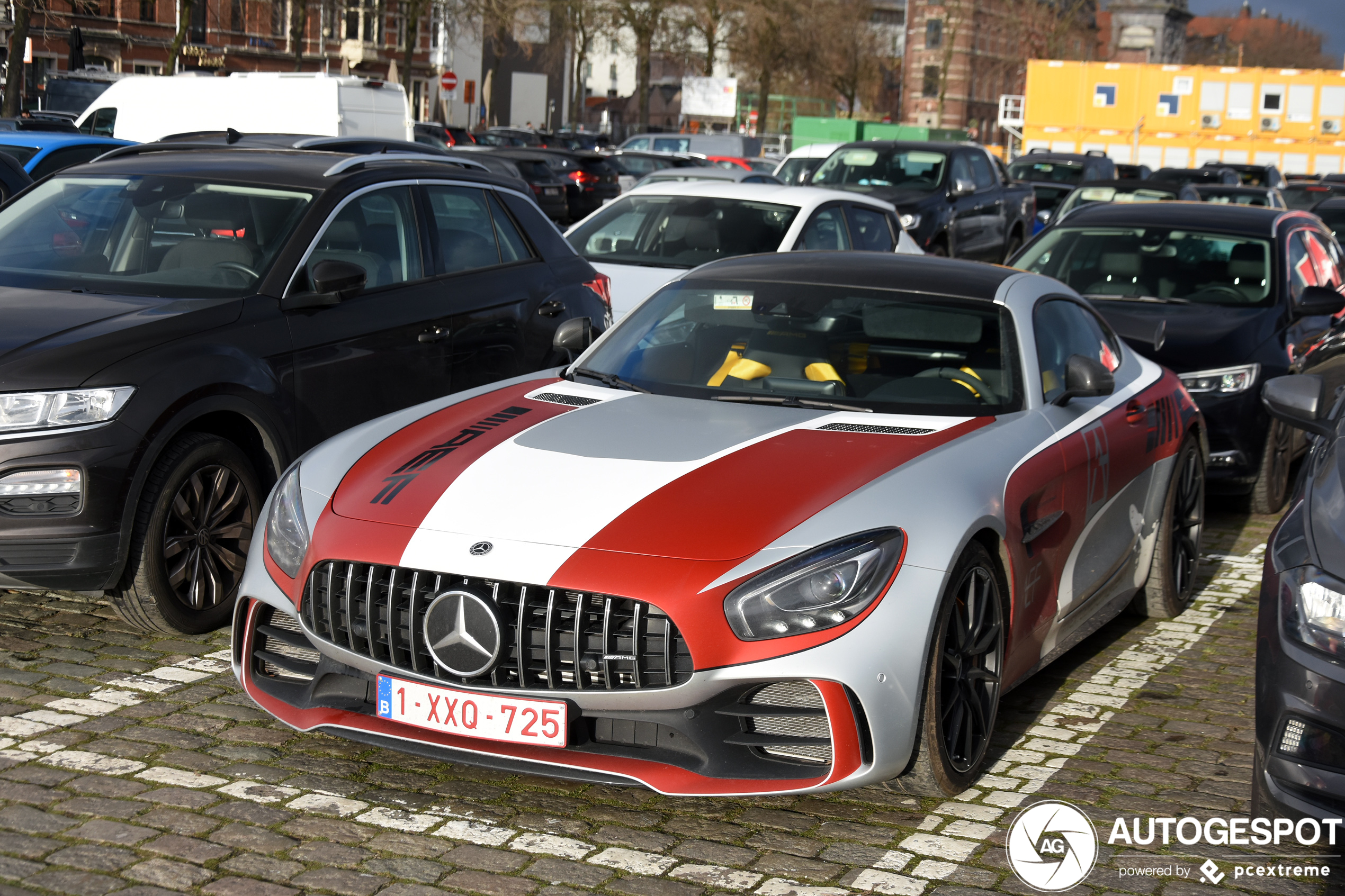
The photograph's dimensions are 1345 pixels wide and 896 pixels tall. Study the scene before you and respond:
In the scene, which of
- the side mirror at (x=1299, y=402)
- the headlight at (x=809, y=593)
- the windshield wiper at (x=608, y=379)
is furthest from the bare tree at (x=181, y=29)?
the headlight at (x=809, y=593)

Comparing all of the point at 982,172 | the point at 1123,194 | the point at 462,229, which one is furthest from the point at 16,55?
the point at 462,229

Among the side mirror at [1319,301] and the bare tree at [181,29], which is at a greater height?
the bare tree at [181,29]

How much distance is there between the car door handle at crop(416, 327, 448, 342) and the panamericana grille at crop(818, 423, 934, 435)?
2.61m

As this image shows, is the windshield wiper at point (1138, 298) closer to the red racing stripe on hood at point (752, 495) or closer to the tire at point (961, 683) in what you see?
the red racing stripe on hood at point (752, 495)

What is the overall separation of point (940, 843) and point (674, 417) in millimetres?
1610

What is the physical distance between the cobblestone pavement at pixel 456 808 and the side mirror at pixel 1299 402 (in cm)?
109

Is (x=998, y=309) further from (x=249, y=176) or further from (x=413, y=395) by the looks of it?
(x=249, y=176)

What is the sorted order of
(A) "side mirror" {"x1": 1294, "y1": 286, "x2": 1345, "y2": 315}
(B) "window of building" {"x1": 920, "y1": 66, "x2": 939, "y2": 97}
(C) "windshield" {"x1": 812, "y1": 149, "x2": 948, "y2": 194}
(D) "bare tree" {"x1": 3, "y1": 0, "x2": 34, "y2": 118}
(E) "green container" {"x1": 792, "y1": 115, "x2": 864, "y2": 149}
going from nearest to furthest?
(A) "side mirror" {"x1": 1294, "y1": 286, "x2": 1345, "y2": 315}
(C) "windshield" {"x1": 812, "y1": 149, "x2": 948, "y2": 194}
(D) "bare tree" {"x1": 3, "y1": 0, "x2": 34, "y2": 118}
(E) "green container" {"x1": 792, "y1": 115, "x2": 864, "y2": 149}
(B) "window of building" {"x1": 920, "y1": 66, "x2": 939, "y2": 97}

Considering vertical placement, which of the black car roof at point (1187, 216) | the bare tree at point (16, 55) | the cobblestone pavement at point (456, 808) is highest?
the bare tree at point (16, 55)

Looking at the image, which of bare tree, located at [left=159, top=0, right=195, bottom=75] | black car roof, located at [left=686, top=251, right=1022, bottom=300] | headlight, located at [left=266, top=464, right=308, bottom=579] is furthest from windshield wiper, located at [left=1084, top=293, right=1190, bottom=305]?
bare tree, located at [left=159, top=0, right=195, bottom=75]

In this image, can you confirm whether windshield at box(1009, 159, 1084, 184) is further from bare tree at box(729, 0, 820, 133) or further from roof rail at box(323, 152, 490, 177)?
bare tree at box(729, 0, 820, 133)

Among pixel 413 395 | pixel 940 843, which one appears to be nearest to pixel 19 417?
pixel 413 395

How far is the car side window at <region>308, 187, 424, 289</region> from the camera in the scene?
6727 millimetres

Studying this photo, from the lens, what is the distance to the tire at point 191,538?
5.54m
